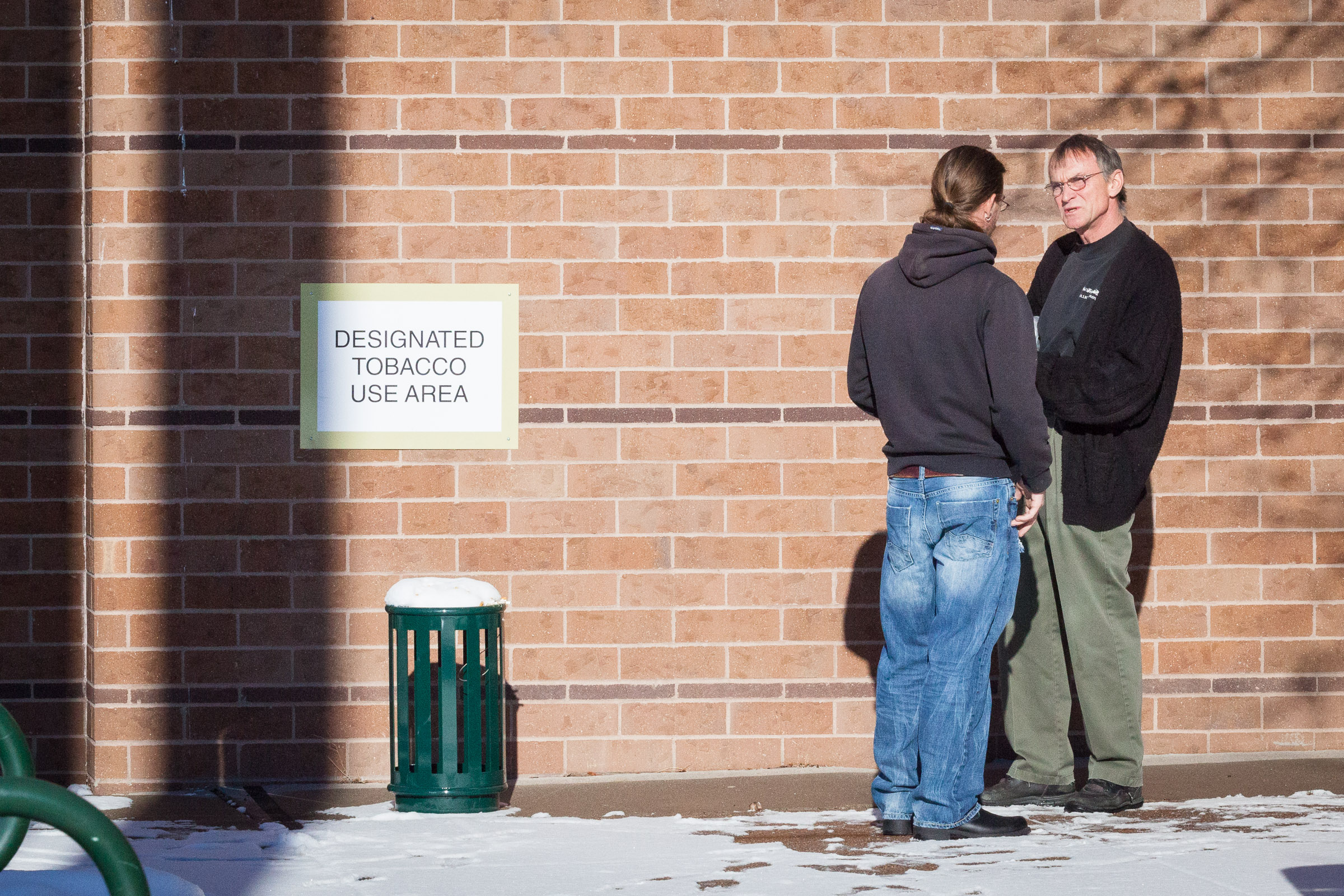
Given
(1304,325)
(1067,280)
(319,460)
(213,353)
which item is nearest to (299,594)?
(319,460)

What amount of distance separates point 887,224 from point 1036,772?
2275 mm

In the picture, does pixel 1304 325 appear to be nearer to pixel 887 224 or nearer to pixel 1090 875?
pixel 887 224

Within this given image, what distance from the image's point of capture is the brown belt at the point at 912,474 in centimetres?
465

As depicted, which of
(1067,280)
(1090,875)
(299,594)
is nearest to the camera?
(1090,875)

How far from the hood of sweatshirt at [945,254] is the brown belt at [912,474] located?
58 cm

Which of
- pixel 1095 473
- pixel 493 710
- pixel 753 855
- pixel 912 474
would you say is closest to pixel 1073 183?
pixel 1095 473

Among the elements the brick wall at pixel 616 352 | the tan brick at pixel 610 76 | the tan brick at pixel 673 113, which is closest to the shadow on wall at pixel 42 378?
the brick wall at pixel 616 352

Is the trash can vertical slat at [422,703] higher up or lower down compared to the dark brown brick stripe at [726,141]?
lower down

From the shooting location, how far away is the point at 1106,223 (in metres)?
5.29

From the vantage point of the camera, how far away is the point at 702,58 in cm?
607

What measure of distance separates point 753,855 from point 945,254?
6.46 feet

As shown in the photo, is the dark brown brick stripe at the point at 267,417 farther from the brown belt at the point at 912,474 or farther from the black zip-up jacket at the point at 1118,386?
the black zip-up jacket at the point at 1118,386

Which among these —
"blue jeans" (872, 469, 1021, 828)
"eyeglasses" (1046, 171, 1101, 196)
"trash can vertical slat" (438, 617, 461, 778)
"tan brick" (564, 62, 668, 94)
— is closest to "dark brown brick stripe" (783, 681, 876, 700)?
"blue jeans" (872, 469, 1021, 828)

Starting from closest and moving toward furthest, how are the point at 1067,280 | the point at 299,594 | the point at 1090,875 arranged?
1. the point at 1090,875
2. the point at 1067,280
3. the point at 299,594
